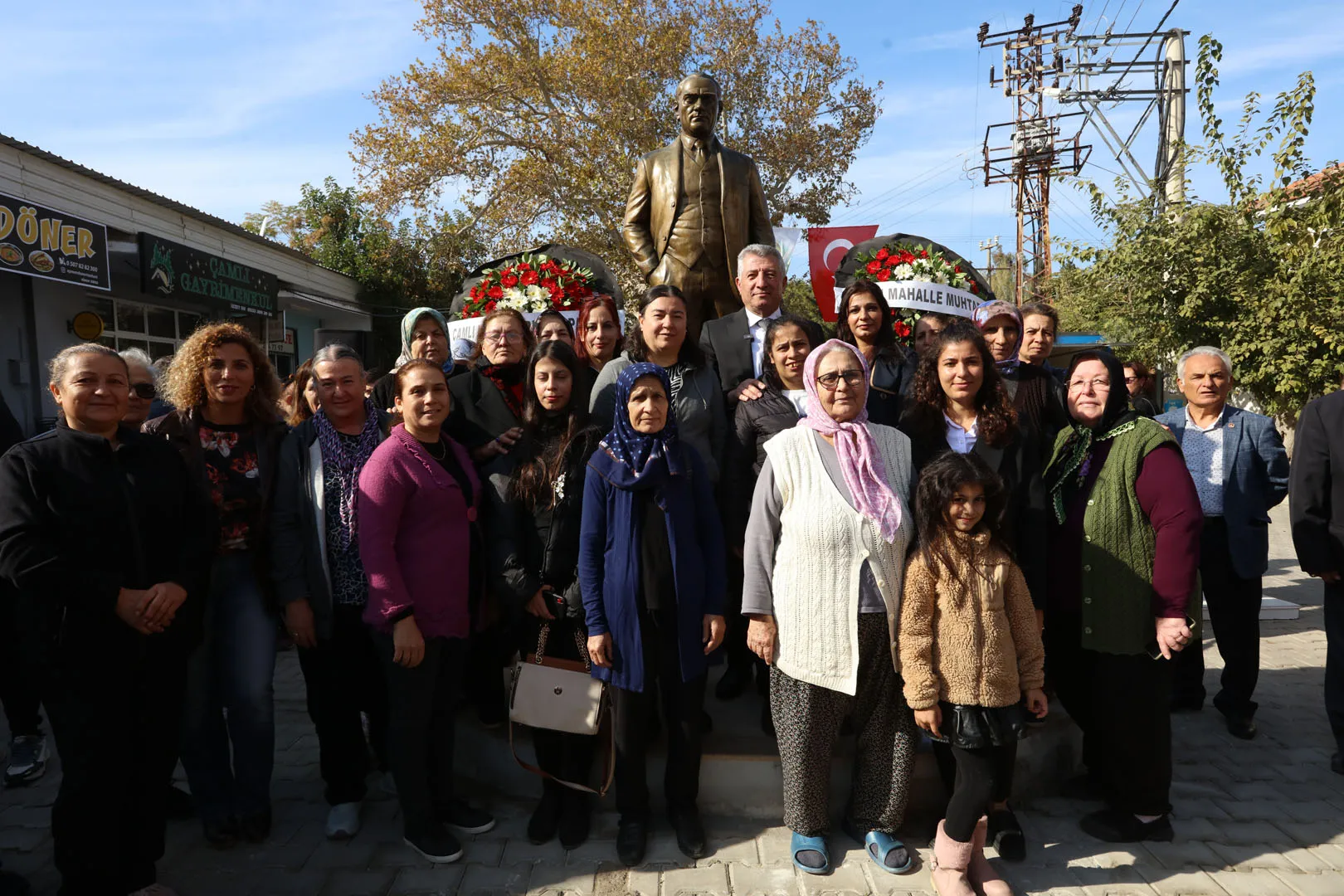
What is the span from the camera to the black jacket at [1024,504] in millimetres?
3238

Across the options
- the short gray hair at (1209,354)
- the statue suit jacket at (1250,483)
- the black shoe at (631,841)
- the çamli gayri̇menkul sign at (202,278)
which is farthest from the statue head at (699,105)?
the çamli gayri̇menkul sign at (202,278)

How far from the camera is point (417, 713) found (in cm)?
321

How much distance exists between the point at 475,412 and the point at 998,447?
2.16 meters

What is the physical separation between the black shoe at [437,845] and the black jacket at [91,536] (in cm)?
111

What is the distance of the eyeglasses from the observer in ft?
10.2

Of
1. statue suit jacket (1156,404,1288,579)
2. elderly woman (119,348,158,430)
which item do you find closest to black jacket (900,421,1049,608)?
statue suit jacket (1156,404,1288,579)

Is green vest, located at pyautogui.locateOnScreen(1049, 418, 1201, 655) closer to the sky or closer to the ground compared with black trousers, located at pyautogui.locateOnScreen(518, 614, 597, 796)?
closer to the sky

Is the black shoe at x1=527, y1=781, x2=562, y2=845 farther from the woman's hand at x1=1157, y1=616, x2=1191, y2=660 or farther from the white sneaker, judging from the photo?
the woman's hand at x1=1157, y1=616, x2=1191, y2=660

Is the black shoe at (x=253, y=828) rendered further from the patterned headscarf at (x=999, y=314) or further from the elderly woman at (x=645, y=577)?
the patterned headscarf at (x=999, y=314)

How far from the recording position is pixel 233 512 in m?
3.25

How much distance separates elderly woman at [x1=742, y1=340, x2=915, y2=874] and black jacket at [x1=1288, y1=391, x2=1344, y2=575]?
7.61 ft

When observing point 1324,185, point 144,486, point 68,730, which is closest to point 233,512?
point 144,486

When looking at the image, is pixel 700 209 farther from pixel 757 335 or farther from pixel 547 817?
pixel 547 817

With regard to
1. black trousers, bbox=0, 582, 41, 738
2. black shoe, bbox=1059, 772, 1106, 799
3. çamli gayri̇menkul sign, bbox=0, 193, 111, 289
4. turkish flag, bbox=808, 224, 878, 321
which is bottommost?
black shoe, bbox=1059, 772, 1106, 799
